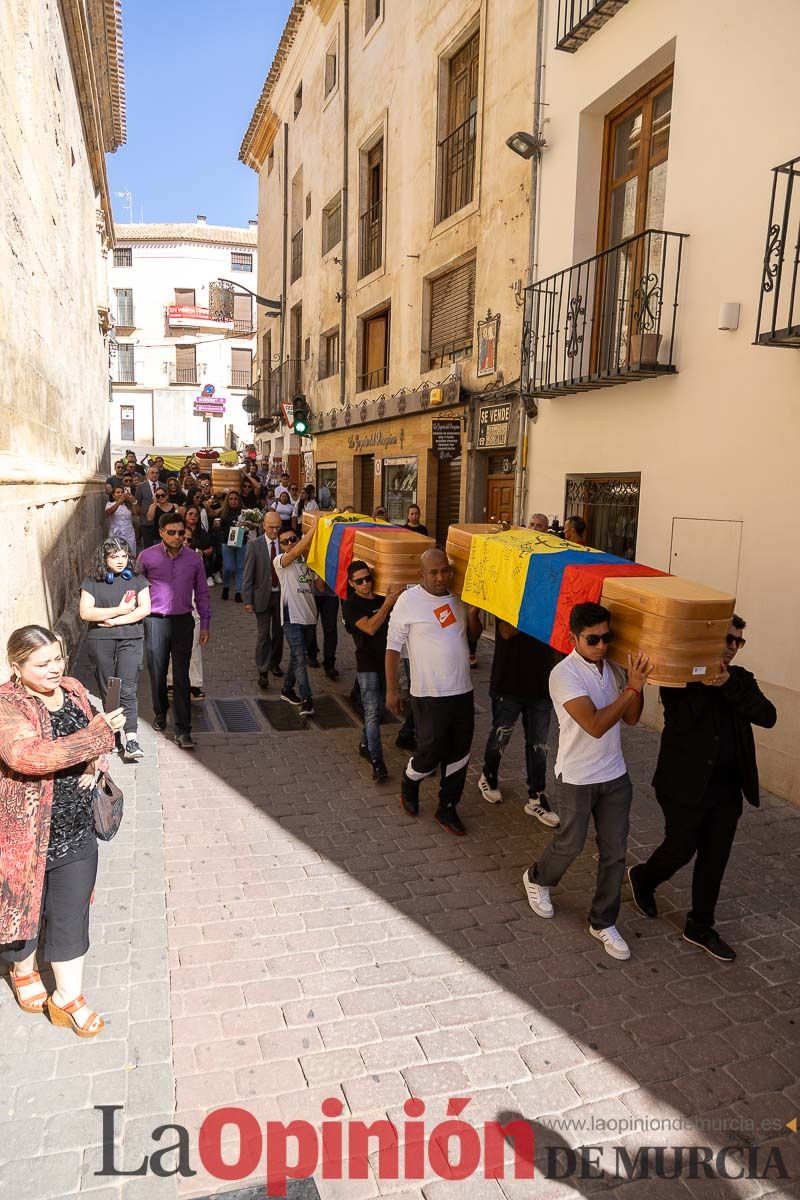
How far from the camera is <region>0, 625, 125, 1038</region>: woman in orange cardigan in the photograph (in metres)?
3.08

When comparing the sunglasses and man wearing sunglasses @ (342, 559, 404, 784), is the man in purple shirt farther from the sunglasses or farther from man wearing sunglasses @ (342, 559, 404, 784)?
the sunglasses

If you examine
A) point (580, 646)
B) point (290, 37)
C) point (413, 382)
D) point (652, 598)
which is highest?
point (290, 37)

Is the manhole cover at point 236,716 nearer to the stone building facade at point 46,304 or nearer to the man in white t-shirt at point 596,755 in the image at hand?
the stone building facade at point 46,304

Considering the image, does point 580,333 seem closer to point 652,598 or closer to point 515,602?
point 515,602

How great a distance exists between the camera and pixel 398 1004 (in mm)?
3676

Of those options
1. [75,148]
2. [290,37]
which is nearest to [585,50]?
[75,148]

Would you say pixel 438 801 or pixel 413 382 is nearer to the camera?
pixel 438 801

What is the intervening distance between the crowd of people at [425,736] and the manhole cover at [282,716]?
0.94m

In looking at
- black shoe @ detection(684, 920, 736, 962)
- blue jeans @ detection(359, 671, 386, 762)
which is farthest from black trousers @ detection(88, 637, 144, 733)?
black shoe @ detection(684, 920, 736, 962)

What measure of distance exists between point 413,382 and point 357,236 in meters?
5.16

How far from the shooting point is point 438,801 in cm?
590

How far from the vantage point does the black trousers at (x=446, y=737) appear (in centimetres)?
528

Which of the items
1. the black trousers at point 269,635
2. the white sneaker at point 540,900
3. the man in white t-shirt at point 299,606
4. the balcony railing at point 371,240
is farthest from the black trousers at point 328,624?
the balcony railing at point 371,240

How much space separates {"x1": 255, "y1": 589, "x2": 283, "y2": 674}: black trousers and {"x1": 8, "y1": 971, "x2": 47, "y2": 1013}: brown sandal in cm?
554
